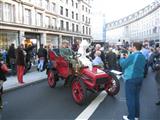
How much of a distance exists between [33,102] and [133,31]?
91430 millimetres

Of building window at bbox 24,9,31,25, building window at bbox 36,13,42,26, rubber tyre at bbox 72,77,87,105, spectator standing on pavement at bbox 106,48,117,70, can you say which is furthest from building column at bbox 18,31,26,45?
rubber tyre at bbox 72,77,87,105

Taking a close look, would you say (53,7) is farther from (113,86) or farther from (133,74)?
(133,74)

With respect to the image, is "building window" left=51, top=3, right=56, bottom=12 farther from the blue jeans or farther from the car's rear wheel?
the blue jeans

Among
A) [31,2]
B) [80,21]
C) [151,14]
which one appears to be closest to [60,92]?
[31,2]

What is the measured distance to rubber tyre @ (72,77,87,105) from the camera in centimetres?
797

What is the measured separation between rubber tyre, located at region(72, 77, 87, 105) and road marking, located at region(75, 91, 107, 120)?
0.29m

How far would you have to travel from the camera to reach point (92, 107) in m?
7.79

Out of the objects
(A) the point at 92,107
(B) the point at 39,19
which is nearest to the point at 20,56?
(A) the point at 92,107

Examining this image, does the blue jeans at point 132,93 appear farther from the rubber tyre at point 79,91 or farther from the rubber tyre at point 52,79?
the rubber tyre at point 52,79

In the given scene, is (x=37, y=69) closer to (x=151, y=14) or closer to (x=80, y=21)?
(x=80, y=21)

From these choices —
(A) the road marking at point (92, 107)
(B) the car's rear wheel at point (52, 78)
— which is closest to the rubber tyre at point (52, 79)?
(B) the car's rear wheel at point (52, 78)

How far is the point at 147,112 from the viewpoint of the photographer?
7.11 meters

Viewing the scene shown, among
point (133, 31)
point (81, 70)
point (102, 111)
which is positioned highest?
point (133, 31)

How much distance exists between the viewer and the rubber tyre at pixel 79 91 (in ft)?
26.1
